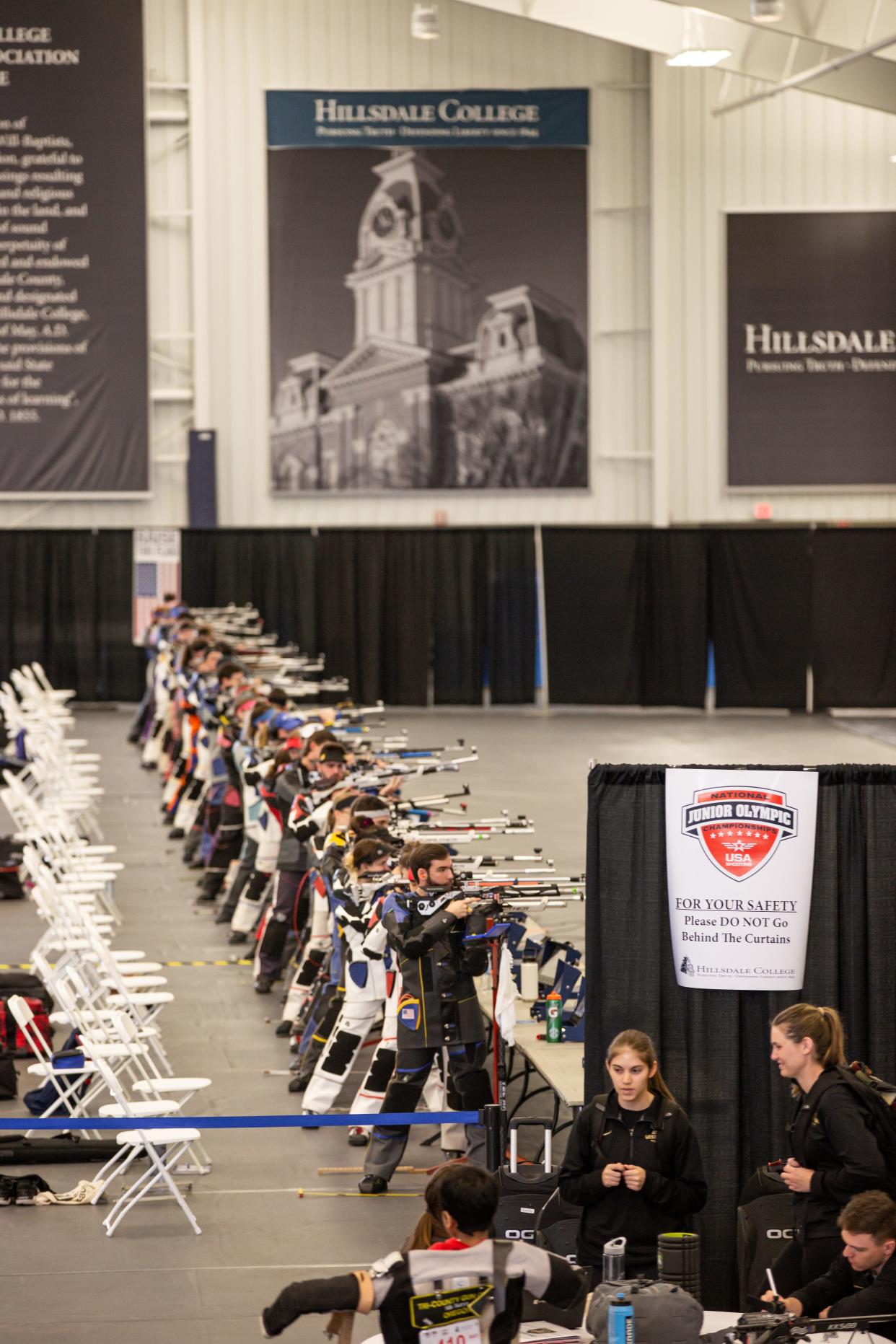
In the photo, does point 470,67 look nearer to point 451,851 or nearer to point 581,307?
point 581,307

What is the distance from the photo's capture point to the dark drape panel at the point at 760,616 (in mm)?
25922

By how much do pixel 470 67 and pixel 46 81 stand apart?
612 centimetres

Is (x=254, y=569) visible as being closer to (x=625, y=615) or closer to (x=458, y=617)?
(x=458, y=617)

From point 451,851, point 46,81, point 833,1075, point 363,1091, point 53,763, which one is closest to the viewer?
point 833,1075

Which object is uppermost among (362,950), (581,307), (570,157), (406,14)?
(406,14)

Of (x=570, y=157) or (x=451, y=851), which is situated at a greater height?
(x=570, y=157)

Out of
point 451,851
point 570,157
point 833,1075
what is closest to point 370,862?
point 451,851

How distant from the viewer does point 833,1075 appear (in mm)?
5961

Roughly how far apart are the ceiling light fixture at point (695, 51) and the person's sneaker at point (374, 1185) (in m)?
14.5

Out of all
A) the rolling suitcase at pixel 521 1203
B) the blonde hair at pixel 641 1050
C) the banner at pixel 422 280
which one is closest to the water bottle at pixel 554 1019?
the rolling suitcase at pixel 521 1203

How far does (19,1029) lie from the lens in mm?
10773

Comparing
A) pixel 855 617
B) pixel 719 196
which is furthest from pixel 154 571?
pixel 855 617

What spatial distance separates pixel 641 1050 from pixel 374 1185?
2.66 metres

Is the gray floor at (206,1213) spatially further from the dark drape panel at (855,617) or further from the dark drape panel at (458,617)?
the dark drape panel at (855,617)
